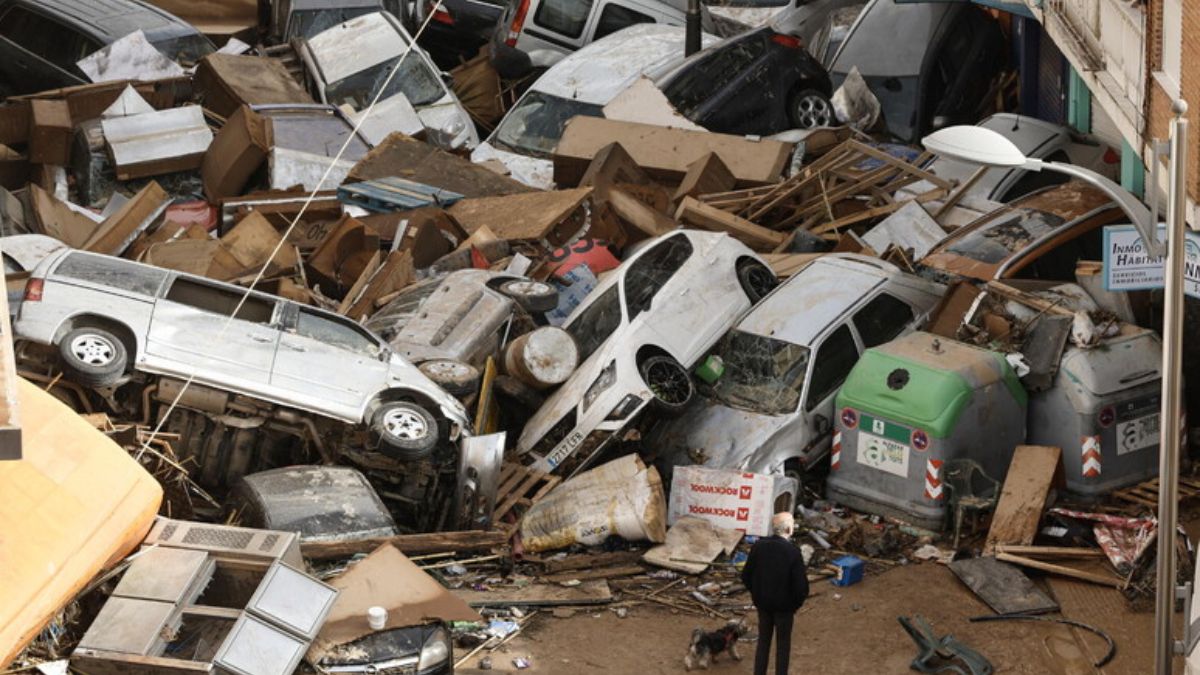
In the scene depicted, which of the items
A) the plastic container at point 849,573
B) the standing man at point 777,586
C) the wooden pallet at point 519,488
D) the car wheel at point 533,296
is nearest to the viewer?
the standing man at point 777,586

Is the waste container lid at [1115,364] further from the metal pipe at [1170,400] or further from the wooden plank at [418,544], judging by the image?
the wooden plank at [418,544]

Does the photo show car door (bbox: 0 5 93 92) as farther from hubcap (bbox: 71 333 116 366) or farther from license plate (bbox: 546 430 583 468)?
license plate (bbox: 546 430 583 468)

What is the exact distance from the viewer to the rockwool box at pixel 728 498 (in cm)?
1533

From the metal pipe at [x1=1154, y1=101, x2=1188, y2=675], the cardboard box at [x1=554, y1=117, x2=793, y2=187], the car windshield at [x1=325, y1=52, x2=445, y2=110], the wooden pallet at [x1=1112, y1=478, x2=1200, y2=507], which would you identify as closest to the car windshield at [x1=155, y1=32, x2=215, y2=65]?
the car windshield at [x1=325, y1=52, x2=445, y2=110]

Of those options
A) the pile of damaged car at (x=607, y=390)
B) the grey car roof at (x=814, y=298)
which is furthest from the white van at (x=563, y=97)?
the grey car roof at (x=814, y=298)

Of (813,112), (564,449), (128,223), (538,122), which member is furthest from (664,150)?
(564,449)

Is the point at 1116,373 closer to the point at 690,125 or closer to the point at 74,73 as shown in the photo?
the point at 690,125

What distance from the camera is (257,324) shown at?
52.7 feet

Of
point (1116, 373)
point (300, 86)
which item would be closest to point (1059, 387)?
point (1116, 373)

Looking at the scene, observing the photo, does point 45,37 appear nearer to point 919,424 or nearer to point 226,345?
point 226,345

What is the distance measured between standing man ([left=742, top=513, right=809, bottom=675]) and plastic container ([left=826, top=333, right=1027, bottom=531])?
9.66ft

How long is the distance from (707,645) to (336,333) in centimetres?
442

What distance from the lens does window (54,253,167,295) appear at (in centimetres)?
1582

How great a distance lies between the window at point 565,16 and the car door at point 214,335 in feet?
38.9
